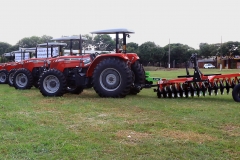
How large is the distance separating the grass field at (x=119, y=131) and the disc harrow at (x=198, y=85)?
1536 mm

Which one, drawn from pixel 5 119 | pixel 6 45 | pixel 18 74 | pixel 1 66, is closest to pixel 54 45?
pixel 18 74

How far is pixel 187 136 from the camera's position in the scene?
5.83 metres

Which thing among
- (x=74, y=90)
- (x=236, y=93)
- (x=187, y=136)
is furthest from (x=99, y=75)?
(x=187, y=136)

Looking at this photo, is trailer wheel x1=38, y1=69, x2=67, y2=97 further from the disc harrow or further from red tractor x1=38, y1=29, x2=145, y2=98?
the disc harrow

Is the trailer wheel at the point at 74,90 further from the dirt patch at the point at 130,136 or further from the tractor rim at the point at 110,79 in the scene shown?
the dirt patch at the point at 130,136

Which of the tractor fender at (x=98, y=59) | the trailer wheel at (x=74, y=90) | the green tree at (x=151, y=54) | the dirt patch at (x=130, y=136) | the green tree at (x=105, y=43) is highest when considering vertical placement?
the green tree at (x=151, y=54)

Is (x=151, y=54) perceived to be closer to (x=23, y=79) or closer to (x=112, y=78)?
(x=23, y=79)

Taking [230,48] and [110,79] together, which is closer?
[110,79]

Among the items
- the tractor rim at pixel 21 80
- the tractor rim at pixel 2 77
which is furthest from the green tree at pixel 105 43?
the tractor rim at pixel 2 77

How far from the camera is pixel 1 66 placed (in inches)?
853

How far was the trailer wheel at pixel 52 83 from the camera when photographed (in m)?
12.1

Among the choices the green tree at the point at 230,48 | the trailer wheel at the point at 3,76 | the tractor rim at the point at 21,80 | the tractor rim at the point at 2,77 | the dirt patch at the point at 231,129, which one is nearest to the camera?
the dirt patch at the point at 231,129

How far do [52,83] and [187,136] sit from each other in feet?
24.8

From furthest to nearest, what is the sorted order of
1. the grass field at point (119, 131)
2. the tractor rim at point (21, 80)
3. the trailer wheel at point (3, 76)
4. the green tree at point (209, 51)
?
1. the green tree at point (209, 51)
2. the trailer wheel at point (3, 76)
3. the tractor rim at point (21, 80)
4. the grass field at point (119, 131)
